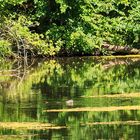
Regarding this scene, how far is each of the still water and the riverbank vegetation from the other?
17.8 ft

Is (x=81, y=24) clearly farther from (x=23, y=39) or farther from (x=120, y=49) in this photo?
(x=23, y=39)

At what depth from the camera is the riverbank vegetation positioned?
114 ft

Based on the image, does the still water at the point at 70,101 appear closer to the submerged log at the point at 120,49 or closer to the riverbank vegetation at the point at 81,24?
the riverbank vegetation at the point at 81,24

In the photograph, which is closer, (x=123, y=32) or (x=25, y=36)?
(x=25, y=36)

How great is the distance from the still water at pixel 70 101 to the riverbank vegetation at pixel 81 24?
542cm

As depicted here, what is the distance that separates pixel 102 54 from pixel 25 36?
8.34m

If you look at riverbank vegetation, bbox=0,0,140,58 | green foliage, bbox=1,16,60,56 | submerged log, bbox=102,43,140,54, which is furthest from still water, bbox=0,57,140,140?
submerged log, bbox=102,43,140,54

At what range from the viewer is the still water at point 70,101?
41.9 ft

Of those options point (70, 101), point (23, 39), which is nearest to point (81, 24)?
point (23, 39)

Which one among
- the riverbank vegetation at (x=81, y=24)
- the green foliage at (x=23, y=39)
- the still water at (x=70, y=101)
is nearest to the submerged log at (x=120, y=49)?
the riverbank vegetation at (x=81, y=24)

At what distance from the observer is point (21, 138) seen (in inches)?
480

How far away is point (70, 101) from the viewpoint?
17.0 metres

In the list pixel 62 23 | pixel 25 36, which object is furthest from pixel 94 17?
pixel 25 36

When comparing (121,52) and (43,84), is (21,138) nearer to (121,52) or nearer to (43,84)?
Result: (43,84)
